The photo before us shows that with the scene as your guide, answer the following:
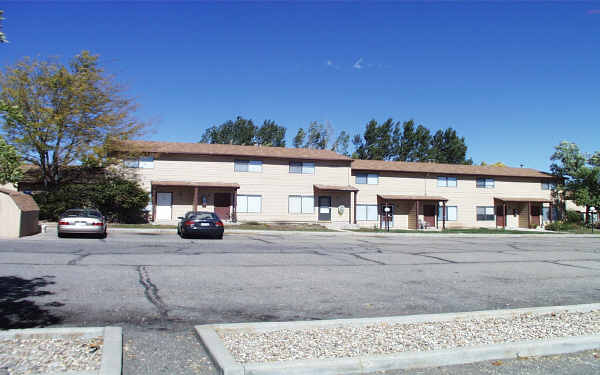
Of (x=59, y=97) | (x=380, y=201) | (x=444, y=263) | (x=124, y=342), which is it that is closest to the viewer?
(x=124, y=342)

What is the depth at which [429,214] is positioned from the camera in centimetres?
3662

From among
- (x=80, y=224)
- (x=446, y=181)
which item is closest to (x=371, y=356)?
(x=80, y=224)

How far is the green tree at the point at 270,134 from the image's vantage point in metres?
74.6

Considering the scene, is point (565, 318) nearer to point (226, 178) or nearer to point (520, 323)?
point (520, 323)

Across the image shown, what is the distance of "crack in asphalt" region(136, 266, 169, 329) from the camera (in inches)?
234

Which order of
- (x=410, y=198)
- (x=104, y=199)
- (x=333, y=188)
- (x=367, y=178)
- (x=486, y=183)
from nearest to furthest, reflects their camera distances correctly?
1. (x=104, y=199)
2. (x=333, y=188)
3. (x=410, y=198)
4. (x=367, y=178)
5. (x=486, y=183)

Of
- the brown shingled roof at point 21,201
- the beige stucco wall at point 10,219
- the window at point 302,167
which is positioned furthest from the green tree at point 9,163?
the window at point 302,167

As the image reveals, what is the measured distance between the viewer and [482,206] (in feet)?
124

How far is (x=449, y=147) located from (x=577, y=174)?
32.4m

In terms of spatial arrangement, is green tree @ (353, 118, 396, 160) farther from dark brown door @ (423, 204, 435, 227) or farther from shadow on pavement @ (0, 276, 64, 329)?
shadow on pavement @ (0, 276, 64, 329)

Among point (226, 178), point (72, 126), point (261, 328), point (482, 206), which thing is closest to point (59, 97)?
point (72, 126)

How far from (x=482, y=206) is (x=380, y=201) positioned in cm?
1027

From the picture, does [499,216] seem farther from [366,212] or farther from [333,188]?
[333,188]

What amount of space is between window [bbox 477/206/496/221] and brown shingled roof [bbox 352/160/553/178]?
10.3ft
